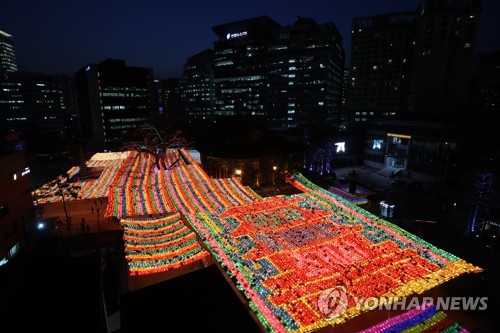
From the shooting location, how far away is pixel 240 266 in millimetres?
10719

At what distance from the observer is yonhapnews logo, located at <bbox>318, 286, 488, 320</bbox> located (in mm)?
8906

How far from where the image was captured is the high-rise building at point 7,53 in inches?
4685

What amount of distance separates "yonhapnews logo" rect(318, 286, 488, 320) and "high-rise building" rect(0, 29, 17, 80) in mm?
157273

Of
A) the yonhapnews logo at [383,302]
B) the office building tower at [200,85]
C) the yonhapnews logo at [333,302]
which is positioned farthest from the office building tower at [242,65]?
the yonhapnews logo at [333,302]

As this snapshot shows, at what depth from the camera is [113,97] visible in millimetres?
74438

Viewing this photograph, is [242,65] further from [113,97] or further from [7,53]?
[7,53]

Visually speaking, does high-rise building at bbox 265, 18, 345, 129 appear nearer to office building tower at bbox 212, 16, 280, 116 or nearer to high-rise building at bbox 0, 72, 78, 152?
office building tower at bbox 212, 16, 280, 116

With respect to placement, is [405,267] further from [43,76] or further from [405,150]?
[43,76]

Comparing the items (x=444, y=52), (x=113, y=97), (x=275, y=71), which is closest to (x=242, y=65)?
Result: (x=275, y=71)

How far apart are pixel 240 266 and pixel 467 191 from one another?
3073 cm

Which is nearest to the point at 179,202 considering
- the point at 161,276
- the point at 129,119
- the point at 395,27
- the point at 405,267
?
the point at 161,276

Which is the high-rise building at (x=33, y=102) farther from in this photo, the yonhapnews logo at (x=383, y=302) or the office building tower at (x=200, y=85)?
the yonhapnews logo at (x=383, y=302)

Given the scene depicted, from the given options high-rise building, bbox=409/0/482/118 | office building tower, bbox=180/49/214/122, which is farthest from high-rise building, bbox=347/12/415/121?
office building tower, bbox=180/49/214/122

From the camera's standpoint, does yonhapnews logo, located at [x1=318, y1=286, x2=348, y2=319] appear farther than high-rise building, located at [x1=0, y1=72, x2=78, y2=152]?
No
